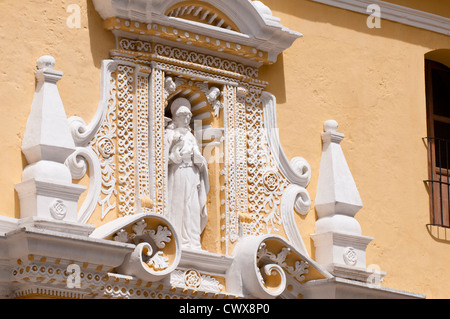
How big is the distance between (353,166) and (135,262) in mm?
2405

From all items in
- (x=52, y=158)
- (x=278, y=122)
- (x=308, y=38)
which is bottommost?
(x=52, y=158)

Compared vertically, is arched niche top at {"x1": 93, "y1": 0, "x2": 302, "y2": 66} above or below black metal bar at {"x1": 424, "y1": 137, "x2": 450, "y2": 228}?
above

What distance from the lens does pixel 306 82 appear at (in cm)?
1061

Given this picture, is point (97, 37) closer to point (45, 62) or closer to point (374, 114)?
point (45, 62)

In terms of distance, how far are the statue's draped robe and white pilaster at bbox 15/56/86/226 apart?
91 centimetres

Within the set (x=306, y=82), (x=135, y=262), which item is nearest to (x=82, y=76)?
(x=135, y=262)

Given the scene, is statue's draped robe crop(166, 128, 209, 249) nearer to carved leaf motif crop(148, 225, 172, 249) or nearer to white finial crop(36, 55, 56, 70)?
carved leaf motif crop(148, 225, 172, 249)

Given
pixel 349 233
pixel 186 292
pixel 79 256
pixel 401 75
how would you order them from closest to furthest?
1. pixel 79 256
2. pixel 186 292
3. pixel 349 233
4. pixel 401 75

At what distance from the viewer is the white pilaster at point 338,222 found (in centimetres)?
1017

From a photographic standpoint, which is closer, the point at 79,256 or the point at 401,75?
the point at 79,256

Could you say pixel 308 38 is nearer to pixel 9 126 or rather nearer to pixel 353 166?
pixel 353 166

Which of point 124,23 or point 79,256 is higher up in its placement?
point 124,23

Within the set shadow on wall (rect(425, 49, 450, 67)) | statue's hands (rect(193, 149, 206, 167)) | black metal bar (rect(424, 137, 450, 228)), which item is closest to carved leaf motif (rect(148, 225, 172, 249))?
statue's hands (rect(193, 149, 206, 167))

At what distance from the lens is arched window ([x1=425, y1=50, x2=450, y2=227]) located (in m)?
11.3
